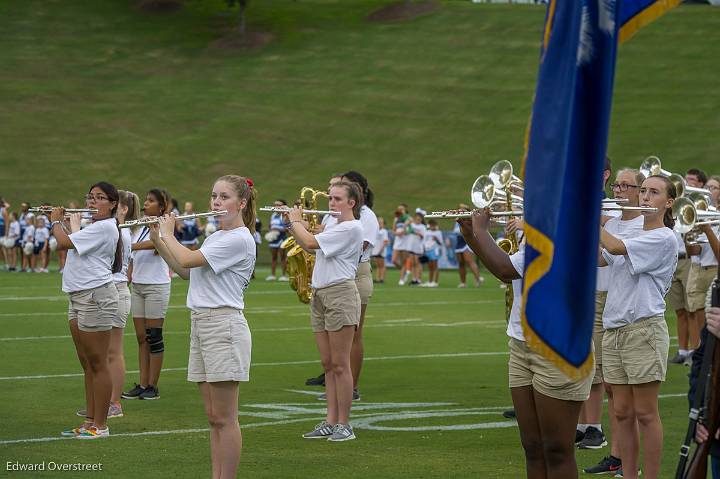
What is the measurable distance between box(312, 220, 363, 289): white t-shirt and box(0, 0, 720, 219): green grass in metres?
36.9

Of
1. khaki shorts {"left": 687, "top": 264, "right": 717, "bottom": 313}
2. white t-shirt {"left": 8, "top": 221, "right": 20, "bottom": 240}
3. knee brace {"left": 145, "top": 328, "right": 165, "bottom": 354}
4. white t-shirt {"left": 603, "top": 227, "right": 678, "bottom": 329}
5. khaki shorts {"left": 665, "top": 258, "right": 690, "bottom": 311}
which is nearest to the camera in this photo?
white t-shirt {"left": 603, "top": 227, "right": 678, "bottom": 329}

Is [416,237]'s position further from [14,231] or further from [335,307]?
[335,307]

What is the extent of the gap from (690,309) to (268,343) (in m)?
5.93

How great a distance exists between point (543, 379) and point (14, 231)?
30.8 metres

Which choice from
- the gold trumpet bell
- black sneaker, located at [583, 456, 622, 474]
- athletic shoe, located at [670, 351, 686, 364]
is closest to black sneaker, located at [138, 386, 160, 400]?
black sneaker, located at [583, 456, 622, 474]

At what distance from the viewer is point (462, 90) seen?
59.5 meters

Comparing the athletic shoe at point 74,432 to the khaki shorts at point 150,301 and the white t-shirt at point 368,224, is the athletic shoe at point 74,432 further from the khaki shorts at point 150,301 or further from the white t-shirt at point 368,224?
the white t-shirt at point 368,224

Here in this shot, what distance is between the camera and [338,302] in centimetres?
1023

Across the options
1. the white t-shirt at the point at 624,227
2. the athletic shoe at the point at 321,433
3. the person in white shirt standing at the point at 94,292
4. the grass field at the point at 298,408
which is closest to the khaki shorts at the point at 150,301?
the grass field at the point at 298,408

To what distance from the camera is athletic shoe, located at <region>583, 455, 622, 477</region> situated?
8.77 meters

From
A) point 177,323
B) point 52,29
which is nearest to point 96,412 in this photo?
point 177,323

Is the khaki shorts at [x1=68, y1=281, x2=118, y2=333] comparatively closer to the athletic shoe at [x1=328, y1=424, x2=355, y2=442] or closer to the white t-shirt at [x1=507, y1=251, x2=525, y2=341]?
the athletic shoe at [x1=328, y1=424, x2=355, y2=442]

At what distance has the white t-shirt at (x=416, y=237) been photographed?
31.2 metres

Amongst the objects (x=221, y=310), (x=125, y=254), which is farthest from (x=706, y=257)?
(x=221, y=310)
